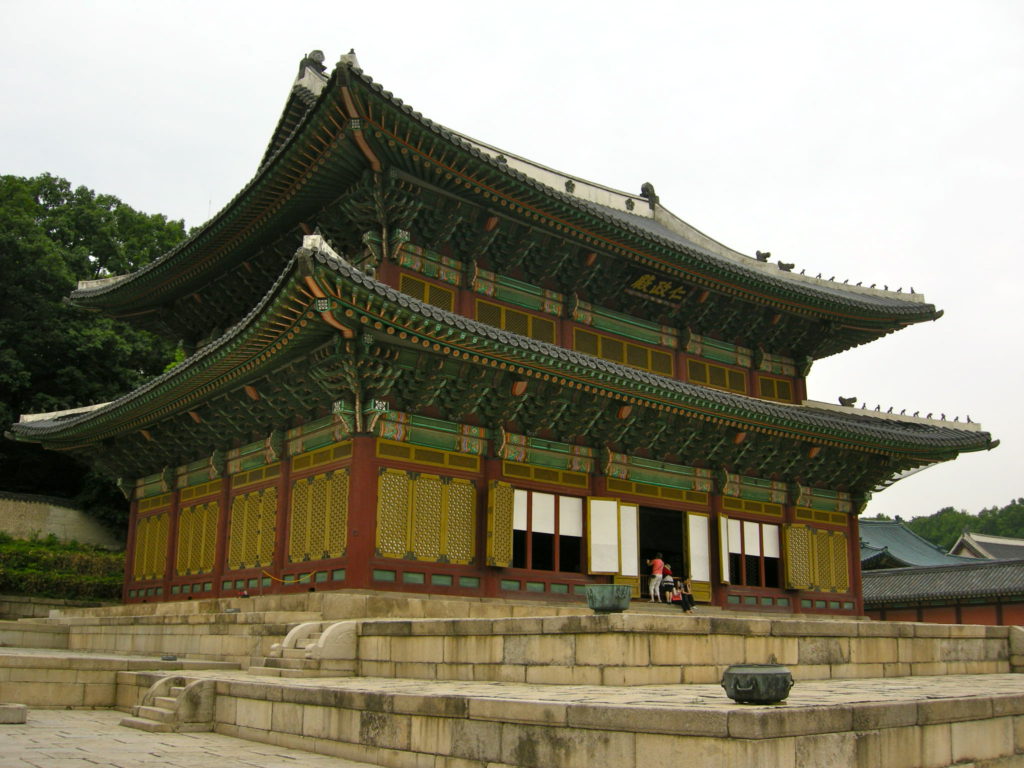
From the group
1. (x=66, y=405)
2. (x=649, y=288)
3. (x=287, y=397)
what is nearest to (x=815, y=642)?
(x=287, y=397)

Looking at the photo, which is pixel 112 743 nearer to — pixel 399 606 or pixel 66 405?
pixel 399 606

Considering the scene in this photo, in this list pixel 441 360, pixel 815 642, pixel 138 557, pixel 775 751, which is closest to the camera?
pixel 775 751

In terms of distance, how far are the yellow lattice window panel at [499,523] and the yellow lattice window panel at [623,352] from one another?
17.2 ft

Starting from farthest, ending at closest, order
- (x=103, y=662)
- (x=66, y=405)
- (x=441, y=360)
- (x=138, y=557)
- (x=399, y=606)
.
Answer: (x=66, y=405) < (x=138, y=557) < (x=441, y=360) < (x=399, y=606) < (x=103, y=662)

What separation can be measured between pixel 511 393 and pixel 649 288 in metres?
6.58

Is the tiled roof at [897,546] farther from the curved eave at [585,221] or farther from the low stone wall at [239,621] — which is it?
the low stone wall at [239,621]

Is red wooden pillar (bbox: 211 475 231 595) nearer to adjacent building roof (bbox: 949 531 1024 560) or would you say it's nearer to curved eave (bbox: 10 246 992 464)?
curved eave (bbox: 10 246 992 464)

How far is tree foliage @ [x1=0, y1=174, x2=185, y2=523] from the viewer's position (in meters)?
38.9

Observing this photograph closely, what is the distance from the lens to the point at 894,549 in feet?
Result: 165

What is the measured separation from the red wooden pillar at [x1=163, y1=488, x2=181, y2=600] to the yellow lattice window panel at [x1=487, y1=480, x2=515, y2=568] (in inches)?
386

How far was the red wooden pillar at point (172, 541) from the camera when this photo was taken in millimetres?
24594

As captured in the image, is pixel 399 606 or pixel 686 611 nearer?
pixel 399 606

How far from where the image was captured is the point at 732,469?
80.3 ft

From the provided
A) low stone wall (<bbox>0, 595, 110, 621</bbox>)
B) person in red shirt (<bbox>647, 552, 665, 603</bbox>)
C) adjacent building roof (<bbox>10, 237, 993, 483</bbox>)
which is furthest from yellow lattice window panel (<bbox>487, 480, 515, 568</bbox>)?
low stone wall (<bbox>0, 595, 110, 621</bbox>)
